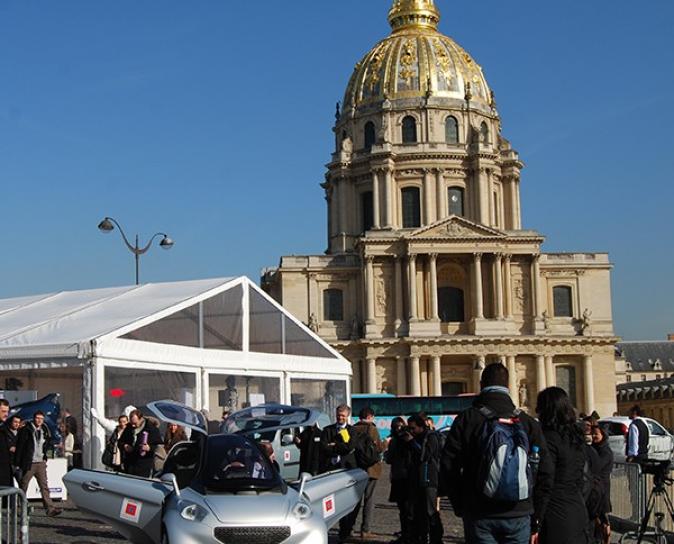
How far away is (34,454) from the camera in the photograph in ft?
48.3

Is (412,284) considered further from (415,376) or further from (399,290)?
(415,376)

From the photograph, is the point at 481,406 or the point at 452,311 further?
the point at 452,311

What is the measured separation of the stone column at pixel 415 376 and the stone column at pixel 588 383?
33.5 feet

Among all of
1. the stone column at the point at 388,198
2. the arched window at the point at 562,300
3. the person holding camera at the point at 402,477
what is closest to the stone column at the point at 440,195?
the stone column at the point at 388,198

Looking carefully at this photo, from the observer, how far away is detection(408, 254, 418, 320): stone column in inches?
2389

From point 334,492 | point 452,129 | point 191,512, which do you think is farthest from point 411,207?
point 191,512

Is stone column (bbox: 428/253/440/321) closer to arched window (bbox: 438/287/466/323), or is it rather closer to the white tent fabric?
arched window (bbox: 438/287/466/323)

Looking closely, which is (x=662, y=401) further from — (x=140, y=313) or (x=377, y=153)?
(x=140, y=313)

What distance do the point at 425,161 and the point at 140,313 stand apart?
163ft

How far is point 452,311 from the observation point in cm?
6362

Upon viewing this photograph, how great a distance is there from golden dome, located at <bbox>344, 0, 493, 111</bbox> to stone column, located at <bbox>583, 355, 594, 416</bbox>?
19239 mm

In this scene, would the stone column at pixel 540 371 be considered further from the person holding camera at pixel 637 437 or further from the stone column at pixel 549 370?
the person holding camera at pixel 637 437

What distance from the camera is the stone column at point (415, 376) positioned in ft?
196

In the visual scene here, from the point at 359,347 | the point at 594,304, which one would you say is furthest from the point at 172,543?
the point at 594,304
